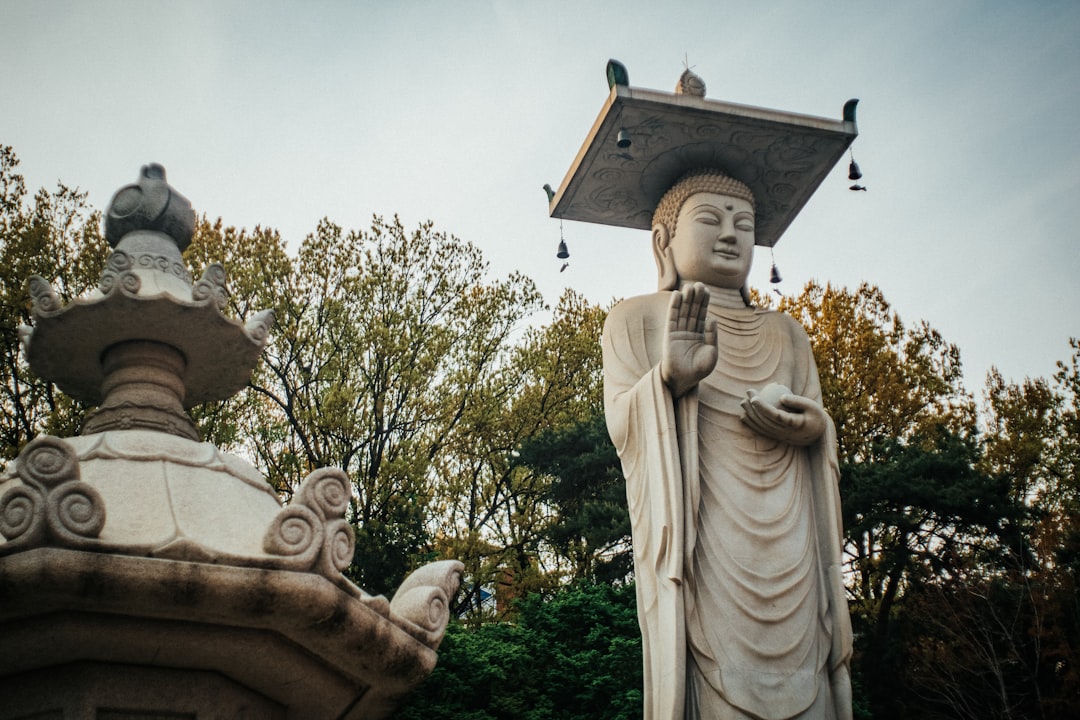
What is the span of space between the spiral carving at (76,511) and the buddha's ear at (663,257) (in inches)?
174

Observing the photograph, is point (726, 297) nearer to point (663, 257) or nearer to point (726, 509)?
point (663, 257)

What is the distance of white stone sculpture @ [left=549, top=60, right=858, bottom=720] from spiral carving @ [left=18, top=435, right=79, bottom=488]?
3.23 m

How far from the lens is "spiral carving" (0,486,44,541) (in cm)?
280

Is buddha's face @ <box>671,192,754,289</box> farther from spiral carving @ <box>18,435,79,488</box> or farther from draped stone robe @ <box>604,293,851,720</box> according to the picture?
spiral carving @ <box>18,435,79,488</box>

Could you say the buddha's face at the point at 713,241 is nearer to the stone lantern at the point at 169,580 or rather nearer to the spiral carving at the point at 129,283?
the stone lantern at the point at 169,580

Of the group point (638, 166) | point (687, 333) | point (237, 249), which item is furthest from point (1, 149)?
point (687, 333)

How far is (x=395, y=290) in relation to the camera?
59.2 feet

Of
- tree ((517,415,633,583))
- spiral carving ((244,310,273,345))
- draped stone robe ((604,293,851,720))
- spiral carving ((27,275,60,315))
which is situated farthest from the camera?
tree ((517,415,633,583))

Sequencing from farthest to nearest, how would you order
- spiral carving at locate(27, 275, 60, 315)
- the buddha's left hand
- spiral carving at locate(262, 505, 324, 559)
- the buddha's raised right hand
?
the buddha's left hand, the buddha's raised right hand, spiral carving at locate(27, 275, 60, 315), spiral carving at locate(262, 505, 324, 559)

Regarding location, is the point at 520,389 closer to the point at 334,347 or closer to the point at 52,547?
the point at 334,347

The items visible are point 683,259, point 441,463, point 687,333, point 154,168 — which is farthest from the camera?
point 441,463

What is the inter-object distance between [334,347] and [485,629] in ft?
19.7

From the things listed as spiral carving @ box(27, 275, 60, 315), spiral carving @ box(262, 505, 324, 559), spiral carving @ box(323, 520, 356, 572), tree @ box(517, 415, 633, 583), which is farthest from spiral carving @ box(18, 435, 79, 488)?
tree @ box(517, 415, 633, 583)

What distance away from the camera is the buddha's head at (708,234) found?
652 centimetres
